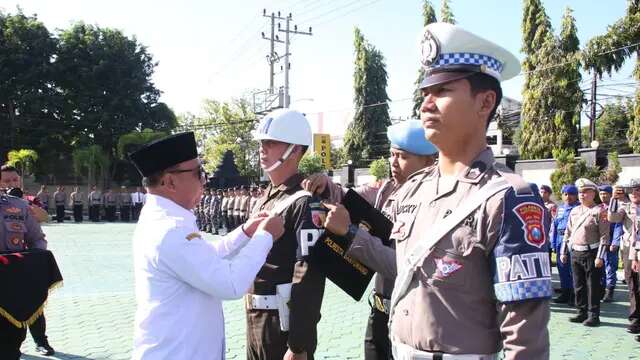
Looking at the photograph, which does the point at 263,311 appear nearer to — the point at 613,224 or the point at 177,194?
the point at 177,194

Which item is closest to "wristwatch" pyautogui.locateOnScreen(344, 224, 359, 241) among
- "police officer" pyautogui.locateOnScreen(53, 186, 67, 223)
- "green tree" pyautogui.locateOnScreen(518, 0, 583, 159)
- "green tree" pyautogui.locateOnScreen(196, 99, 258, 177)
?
"green tree" pyautogui.locateOnScreen(518, 0, 583, 159)

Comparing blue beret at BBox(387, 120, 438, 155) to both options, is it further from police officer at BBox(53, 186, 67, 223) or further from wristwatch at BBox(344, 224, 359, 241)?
police officer at BBox(53, 186, 67, 223)

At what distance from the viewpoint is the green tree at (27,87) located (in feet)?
117

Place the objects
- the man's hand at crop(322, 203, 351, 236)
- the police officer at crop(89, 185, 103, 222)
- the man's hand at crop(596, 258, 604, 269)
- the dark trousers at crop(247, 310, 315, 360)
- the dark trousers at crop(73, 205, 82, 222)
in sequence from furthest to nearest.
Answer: the police officer at crop(89, 185, 103, 222) → the dark trousers at crop(73, 205, 82, 222) → the man's hand at crop(596, 258, 604, 269) → the dark trousers at crop(247, 310, 315, 360) → the man's hand at crop(322, 203, 351, 236)

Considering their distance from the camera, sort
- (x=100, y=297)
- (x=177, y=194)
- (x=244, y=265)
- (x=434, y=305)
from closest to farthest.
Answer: (x=434, y=305)
(x=244, y=265)
(x=177, y=194)
(x=100, y=297)

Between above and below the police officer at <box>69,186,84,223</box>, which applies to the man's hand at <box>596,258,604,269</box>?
above

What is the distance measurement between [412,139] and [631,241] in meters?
4.87

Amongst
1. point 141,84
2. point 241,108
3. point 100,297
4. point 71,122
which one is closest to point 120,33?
point 141,84

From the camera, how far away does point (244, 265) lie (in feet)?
7.61

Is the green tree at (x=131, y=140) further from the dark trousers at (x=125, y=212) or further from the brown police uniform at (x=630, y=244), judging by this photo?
the brown police uniform at (x=630, y=244)

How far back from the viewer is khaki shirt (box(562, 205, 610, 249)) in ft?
24.8

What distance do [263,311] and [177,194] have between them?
88cm

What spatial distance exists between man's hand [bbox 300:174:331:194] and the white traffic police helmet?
11.0 inches

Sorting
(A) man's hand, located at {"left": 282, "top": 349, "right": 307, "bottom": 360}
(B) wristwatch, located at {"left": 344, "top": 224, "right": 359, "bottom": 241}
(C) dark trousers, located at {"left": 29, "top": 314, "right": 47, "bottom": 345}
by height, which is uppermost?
(B) wristwatch, located at {"left": 344, "top": 224, "right": 359, "bottom": 241}
